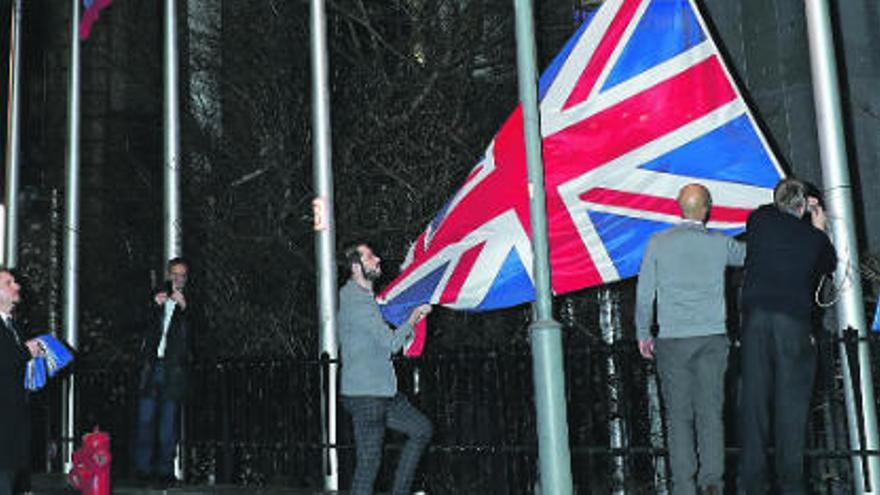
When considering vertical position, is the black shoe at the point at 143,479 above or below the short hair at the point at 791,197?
below

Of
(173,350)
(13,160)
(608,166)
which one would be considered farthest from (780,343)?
(13,160)

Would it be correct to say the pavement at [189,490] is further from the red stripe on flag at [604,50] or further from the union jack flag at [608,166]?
the red stripe on flag at [604,50]

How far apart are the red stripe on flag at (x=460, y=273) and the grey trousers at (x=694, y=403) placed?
77.8 inches

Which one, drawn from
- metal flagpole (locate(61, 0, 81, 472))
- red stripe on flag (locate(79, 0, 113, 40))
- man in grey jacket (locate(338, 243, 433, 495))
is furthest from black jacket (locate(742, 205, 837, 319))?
metal flagpole (locate(61, 0, 81, 472))

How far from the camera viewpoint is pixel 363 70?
17172mm

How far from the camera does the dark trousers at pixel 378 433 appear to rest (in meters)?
8.08

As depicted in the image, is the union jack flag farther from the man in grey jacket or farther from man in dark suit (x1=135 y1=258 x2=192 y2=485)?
man in dark suit (x1=135 y1=258 x2=192 y2=485)

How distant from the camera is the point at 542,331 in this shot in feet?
24.6

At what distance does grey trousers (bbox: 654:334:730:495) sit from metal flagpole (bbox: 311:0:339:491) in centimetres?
432

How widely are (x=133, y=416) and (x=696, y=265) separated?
8.29m

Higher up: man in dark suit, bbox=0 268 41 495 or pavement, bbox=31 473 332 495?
man in dark suit, bbox=0 268 41 495

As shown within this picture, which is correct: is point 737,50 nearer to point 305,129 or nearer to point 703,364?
point 305,129

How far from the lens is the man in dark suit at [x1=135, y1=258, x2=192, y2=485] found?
1127cm

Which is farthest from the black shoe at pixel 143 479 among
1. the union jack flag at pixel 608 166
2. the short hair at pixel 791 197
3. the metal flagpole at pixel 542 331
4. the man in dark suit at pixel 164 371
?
the short hair at pixel 791 197
